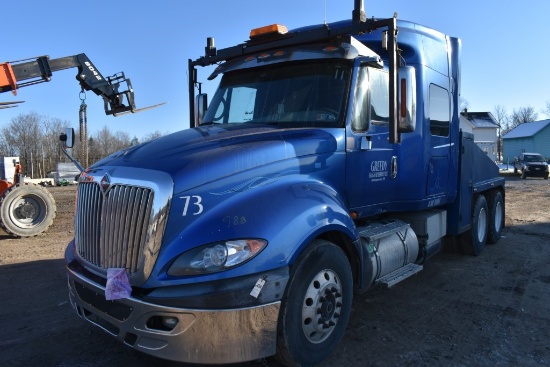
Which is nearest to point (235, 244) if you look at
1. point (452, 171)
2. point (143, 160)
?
point (143, 160)

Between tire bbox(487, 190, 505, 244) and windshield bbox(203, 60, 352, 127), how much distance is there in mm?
5456

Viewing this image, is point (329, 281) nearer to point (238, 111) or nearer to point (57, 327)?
point (238, 111)

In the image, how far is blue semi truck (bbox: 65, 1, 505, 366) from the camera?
8.84 ft

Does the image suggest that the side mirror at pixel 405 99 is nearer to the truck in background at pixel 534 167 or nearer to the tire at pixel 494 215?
the tire at pixel 494 215

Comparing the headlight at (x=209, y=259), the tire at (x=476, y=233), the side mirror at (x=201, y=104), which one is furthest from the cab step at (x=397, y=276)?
the side mirror at (x=201, y=104)

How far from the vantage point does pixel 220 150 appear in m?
3.13

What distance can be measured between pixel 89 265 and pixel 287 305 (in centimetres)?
155

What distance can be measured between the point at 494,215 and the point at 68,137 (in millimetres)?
7408

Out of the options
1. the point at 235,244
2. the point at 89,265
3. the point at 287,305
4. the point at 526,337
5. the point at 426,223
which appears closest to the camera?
the point at 235,244

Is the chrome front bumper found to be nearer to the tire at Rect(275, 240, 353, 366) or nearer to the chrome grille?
the tire at Rect(275, 240, 353, 366)

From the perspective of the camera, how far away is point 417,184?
511cm

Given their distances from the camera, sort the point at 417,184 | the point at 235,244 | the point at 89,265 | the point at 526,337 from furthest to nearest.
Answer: the point at 417,184
the point at 526,337
the point at 89,265
the point at 235,244

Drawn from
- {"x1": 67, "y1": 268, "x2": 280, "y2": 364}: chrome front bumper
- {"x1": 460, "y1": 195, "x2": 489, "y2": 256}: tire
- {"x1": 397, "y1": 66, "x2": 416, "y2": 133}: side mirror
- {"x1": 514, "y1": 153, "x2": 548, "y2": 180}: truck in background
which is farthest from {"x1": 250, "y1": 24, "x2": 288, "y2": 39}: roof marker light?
{"x1": 514, "y1": 153, "x2": 548, "y2": 180}: truck in background

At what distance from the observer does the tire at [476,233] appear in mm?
7043
